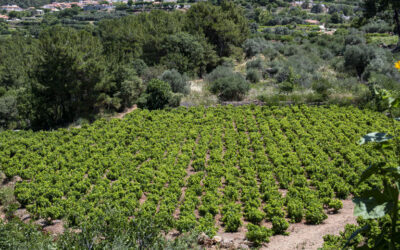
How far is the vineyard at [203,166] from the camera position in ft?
29.9

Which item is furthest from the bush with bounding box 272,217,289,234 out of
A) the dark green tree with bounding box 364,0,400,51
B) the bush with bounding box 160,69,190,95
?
the dark green tree with bounding box 364,0,400,51

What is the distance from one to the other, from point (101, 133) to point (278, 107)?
32.2 ft

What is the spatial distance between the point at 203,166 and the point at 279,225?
4.30m

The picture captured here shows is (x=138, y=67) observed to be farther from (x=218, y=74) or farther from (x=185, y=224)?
(x=185, y=224)

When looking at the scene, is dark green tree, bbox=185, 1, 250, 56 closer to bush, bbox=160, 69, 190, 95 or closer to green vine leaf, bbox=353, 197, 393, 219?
bush, bbox=160, 69, 190, 95

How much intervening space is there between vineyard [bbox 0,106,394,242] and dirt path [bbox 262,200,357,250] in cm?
25

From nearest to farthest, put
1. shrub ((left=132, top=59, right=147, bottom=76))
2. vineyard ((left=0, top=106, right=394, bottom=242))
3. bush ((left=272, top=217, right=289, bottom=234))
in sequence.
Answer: bush ((left=272, top=217, right=289, bottom=234)) < vineyard ((left=0, top=106, right=394, bottom=242)) < shrub ((left=132, top=59, right=147, bottom=76))

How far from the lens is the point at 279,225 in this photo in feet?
26.9

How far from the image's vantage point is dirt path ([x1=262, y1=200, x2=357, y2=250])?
7606 millimetres

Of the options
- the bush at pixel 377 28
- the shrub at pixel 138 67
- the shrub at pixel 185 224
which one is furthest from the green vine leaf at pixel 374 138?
the bush at pixel 377 28

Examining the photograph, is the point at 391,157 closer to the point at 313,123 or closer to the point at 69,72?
the point at 313,123

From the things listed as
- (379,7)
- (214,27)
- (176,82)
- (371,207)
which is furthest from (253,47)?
(371,207)

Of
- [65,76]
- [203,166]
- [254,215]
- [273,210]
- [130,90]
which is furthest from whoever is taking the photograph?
[130,90]

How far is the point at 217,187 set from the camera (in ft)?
34.1
